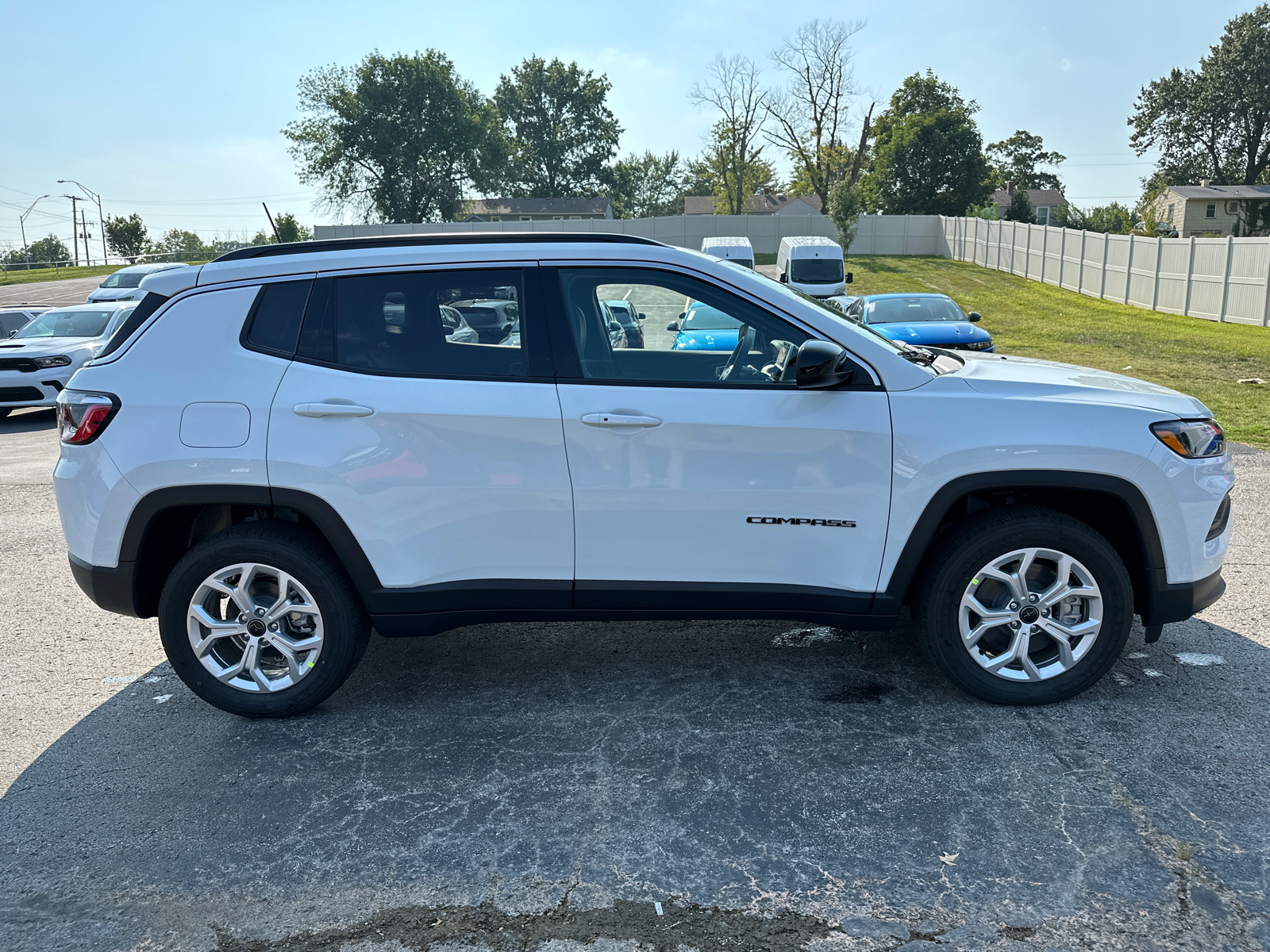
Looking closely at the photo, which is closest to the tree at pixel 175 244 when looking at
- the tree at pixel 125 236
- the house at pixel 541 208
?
the tree at pixel 125 236

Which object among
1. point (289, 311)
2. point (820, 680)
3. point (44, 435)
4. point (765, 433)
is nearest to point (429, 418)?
point (289, 311)

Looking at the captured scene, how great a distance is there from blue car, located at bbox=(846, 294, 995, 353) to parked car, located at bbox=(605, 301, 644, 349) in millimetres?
12200

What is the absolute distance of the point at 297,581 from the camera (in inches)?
157

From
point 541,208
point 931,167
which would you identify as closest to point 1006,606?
point 931,167

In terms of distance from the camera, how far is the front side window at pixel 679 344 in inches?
154

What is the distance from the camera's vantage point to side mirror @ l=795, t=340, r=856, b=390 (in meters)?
3.68

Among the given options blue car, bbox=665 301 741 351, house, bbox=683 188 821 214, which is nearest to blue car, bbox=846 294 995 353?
blue car, bbox=665 301 741 351

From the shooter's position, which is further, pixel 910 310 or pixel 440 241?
pixel 910 310

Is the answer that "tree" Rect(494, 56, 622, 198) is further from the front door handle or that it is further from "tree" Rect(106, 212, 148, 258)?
the front door handle

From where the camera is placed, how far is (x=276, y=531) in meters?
4.03

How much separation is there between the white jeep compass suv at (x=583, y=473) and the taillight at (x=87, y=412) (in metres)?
0.01

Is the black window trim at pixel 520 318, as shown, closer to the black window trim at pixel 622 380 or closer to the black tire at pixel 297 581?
the black window trim at pixel 622 380

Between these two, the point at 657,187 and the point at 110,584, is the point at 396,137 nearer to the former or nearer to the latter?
the point at 657,187

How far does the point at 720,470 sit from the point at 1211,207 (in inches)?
2973
